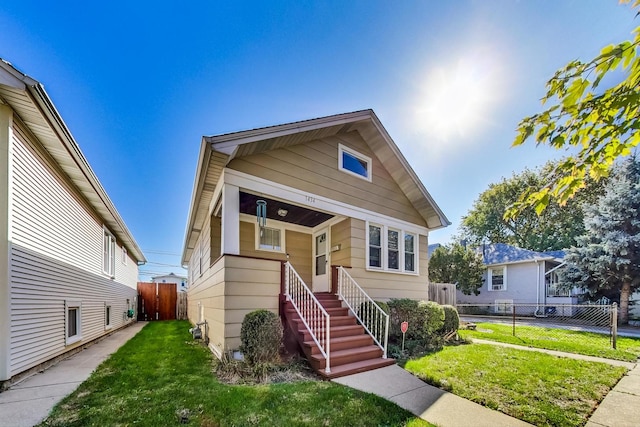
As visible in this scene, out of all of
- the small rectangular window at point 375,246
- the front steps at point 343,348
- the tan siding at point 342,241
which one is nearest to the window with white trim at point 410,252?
the small rectangular window at point 375,246

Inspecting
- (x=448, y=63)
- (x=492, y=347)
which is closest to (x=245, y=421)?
(x=492, y=347)

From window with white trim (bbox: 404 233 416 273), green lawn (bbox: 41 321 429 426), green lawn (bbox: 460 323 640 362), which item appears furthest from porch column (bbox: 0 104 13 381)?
green lawn (bbox: 460 323 640 362)

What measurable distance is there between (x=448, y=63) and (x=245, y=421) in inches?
288

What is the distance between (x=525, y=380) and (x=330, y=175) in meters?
5.68

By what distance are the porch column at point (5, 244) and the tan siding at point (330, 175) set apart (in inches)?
131

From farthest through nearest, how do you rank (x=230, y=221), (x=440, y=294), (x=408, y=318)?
(x=440, y=294)
(x=408, y=318)
(x=230, y=221)

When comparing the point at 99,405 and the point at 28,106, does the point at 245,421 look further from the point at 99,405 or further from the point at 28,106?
the point at 28,106

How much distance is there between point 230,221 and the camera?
5.91m

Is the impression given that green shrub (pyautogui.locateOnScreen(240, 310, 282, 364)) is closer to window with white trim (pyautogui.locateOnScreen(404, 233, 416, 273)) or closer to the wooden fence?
window with white trim (pyautogui.locateOnScreen(404, 233, 416, 273))

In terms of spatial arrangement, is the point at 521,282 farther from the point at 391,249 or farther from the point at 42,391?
the point at 42,391

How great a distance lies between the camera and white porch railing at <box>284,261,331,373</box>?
18.2 ft

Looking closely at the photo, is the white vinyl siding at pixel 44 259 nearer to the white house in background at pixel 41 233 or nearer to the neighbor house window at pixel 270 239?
the white house in background at pixel 41 233

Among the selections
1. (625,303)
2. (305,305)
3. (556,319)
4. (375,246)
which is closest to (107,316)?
(305,305)

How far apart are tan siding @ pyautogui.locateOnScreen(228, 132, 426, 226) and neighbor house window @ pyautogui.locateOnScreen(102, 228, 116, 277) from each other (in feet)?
26.1
